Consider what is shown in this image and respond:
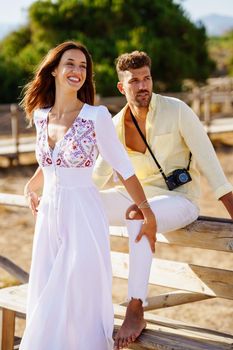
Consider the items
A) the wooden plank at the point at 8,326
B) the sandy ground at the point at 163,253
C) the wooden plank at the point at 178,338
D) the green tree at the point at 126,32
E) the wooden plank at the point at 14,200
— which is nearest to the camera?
the wooden plank at the point at 178,338

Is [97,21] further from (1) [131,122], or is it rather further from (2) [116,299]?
(1) [131,122]

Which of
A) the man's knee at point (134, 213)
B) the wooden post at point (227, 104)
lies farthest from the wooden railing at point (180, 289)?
the wooden post at point (227, 104)

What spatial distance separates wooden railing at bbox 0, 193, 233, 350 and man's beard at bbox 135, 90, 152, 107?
0.60m

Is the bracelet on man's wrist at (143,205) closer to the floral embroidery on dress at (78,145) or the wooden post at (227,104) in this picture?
Answer: the floral embroidery on dress at (78,145)

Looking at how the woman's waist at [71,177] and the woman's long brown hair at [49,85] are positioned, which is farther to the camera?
the woman's long brown hair at [49,85]

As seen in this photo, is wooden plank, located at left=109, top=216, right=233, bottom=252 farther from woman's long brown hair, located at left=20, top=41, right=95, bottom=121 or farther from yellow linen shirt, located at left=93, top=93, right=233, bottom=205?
woman's long brown hair, located at left=20, top=41, right=95, bottom=121

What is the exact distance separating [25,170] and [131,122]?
30.4 ft

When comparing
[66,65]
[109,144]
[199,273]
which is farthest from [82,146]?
[199,273]

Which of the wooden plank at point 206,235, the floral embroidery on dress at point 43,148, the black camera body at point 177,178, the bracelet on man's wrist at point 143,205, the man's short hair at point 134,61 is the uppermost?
Answer: the man's short hair at point 134,61

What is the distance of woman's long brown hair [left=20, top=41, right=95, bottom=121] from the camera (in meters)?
3.38

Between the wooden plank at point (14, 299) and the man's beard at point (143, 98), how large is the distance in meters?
1.13

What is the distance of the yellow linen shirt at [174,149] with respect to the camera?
3461 millimetres

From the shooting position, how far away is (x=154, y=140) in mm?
3578

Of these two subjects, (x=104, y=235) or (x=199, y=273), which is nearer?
(x=104, y=235)
